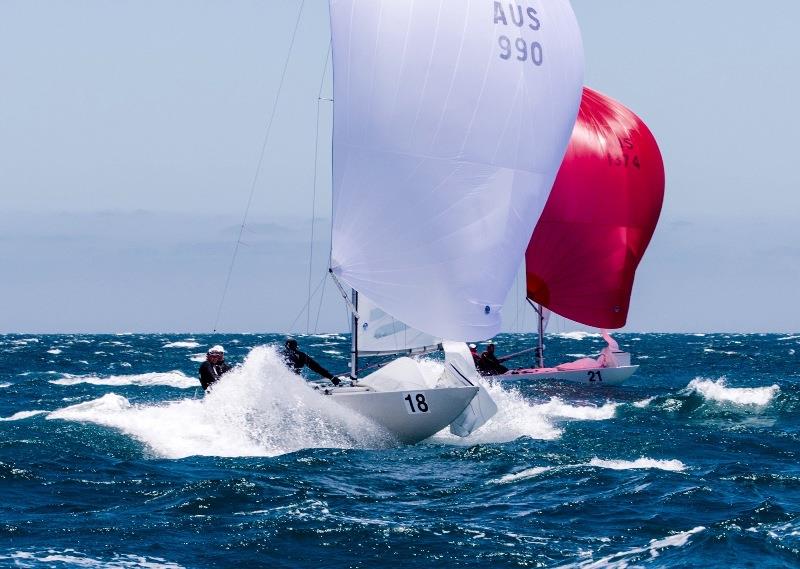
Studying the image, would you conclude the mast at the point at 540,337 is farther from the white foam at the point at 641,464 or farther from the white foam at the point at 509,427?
the white foam at the point at 641,464

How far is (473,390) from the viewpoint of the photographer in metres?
19.4

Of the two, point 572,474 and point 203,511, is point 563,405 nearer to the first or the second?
point 572,474

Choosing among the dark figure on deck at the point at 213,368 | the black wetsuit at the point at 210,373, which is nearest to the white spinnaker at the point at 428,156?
the dark figure on deck at the point at 213,368

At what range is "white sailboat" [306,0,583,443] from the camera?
19453 millimetres

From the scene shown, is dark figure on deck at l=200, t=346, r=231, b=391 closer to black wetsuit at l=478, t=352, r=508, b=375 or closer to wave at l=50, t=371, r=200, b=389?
black wetsuit at l=478, t=352, r=508, b=375

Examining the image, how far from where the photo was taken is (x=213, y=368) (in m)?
20.3

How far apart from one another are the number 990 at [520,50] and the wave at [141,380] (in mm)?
19404

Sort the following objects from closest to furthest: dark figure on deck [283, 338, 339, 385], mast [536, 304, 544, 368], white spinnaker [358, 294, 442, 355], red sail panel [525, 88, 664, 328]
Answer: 1. dark figure on deck [283, 338, 339, 385]
2. white spinnaker [358, 294, 442, 355]
3. red sail panel [525, 88, 664, 328]
4. mast [536, 304, 544, 368]

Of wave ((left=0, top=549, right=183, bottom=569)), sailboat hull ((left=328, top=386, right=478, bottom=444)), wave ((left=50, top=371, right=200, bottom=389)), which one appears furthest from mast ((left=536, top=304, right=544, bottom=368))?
wave ((left=0, top=549, right=183, bottom=569))

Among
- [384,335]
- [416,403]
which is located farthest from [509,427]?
[416,403]

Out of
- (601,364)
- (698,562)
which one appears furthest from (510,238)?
(601,364)

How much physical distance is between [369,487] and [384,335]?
6.51 m

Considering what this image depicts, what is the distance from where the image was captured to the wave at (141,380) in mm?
38344

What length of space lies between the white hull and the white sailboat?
13.1 metres
